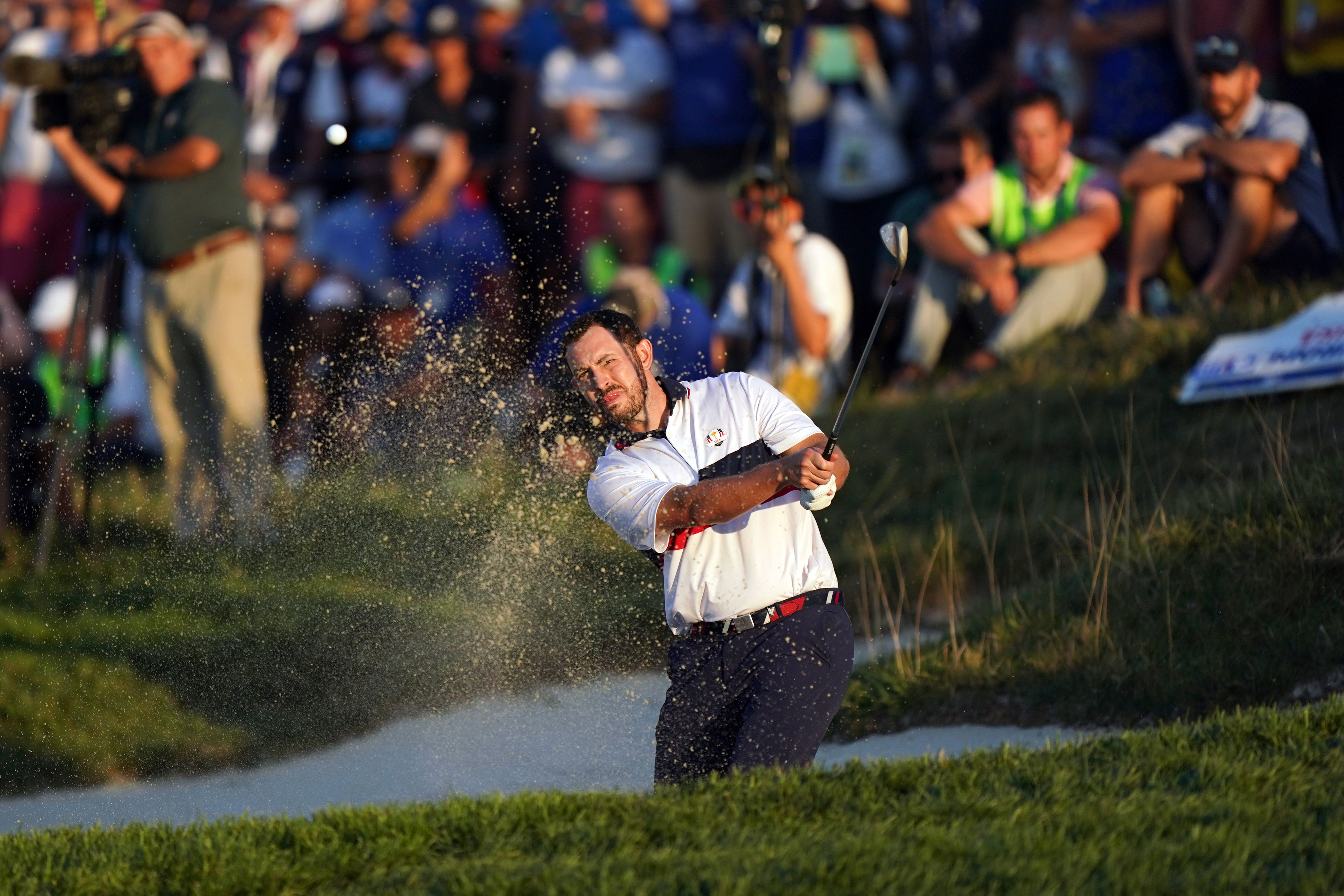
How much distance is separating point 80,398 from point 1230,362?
649 centimetres

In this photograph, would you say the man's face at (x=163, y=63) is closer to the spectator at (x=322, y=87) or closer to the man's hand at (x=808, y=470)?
the spectator at (x=322, y=87)

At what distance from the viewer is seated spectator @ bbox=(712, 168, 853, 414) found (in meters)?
10.6

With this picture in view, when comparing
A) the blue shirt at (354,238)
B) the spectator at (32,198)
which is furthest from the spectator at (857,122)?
the spectator at (32,198)

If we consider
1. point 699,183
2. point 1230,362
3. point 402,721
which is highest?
point 699,183

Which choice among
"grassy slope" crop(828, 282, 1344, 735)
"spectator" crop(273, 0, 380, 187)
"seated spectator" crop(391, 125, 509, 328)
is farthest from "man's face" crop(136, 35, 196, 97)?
"grassy slope" crop(828, 282, 1344, 735)

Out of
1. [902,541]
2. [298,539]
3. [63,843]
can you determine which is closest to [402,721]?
[298,539]

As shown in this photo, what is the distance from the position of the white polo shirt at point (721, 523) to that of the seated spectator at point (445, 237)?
594 centimetres

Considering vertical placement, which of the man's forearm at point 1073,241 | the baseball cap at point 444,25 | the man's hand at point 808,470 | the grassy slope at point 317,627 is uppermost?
the baseball cap at point 444,25

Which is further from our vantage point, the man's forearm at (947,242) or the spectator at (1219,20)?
the man's forearm at (947,242)

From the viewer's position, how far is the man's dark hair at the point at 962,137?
10.8m

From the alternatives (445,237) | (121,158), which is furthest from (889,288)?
(121,158)

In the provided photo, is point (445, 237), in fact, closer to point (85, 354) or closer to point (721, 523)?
point (85, 354)

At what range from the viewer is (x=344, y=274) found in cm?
1196

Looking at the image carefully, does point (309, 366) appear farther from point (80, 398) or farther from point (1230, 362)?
point (1230, 362)
